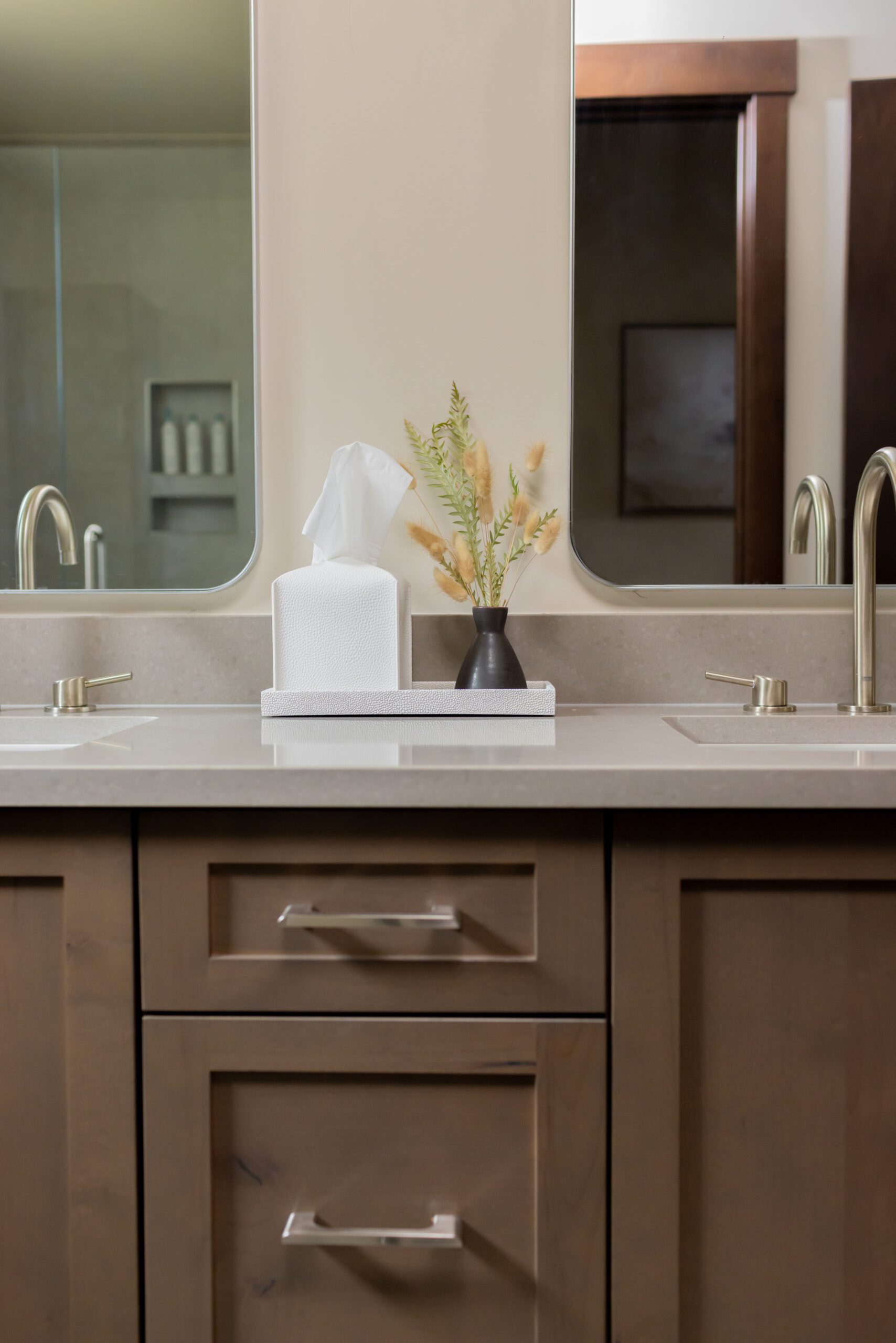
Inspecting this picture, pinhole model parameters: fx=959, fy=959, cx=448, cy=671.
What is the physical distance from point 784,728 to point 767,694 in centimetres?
5

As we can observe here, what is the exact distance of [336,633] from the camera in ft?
3.57

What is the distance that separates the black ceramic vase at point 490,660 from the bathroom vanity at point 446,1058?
0.36 meters

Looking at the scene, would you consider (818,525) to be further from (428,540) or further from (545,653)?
(428,540)

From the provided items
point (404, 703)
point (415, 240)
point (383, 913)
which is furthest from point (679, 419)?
point (383, 913)

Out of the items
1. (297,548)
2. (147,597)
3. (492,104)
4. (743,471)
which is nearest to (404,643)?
(297,548)

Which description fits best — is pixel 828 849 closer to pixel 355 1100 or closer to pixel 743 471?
pixel 355 1100

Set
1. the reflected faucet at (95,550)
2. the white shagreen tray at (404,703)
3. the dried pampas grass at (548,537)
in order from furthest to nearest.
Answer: the reflected faucet at (95,550) → the dried pampas grass at (548,537) → the white shagreen tray at (404,703)

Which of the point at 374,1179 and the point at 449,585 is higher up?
the point at 449,585

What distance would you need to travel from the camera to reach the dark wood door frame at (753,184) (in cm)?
122

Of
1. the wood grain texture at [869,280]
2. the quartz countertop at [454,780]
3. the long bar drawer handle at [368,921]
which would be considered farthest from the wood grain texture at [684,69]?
the long bar drawer handle at [368,921]

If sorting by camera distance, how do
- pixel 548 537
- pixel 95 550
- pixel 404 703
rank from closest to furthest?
pixel 404 703
pixel 548 537
pixel 95 550

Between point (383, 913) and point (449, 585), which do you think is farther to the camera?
point (449, 585)

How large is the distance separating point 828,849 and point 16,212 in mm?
1254

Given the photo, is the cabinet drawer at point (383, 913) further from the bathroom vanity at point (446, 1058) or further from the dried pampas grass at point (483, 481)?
the dried pampas grass at point (483, 481)
